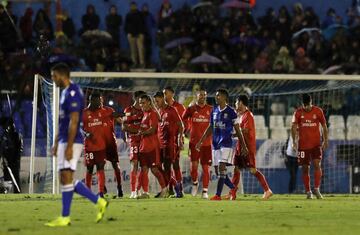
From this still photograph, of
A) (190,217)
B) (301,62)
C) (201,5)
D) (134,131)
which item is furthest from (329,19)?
(190,217)

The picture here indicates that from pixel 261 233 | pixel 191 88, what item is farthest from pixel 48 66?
pixel 261 233

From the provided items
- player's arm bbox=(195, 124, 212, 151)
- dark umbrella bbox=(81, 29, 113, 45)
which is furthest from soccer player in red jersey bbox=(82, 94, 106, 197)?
dark umbrella bbox=(81, 29, 113, 45)

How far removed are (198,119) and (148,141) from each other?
1441 mm

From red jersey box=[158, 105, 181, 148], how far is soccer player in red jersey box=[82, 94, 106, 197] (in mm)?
1396

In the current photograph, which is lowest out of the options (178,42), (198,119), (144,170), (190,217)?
(190,217)

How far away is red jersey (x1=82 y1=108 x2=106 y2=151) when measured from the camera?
18.8 metres

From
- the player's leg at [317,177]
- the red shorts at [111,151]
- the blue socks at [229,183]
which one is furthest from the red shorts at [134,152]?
the player's leg at [317,177]

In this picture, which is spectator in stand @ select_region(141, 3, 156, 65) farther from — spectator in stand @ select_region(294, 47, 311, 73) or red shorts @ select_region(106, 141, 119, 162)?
red shorts @ select_region(106, 141, 119, 162)

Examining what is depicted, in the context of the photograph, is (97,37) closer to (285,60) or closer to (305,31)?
(285,60)

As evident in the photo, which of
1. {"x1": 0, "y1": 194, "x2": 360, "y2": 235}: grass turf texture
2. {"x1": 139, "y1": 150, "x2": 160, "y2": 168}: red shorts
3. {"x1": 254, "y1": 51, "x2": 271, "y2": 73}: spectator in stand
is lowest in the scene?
{"x1": 0, "y1": 194, "x2": 360, "y2": 235}: grass turf texture

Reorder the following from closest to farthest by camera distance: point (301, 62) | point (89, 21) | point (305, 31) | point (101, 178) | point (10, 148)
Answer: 1. point (101, 178)
2. point (10, 148)
3. point (301, 62)
4. point (89, 21)
5. point (305, 31)

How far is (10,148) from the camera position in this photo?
909 inches

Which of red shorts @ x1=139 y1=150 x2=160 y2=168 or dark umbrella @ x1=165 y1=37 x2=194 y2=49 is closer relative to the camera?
red shorts @ x1=139 y1=150 x2=160 y2=168

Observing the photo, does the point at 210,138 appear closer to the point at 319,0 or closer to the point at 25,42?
the point at 25,42
